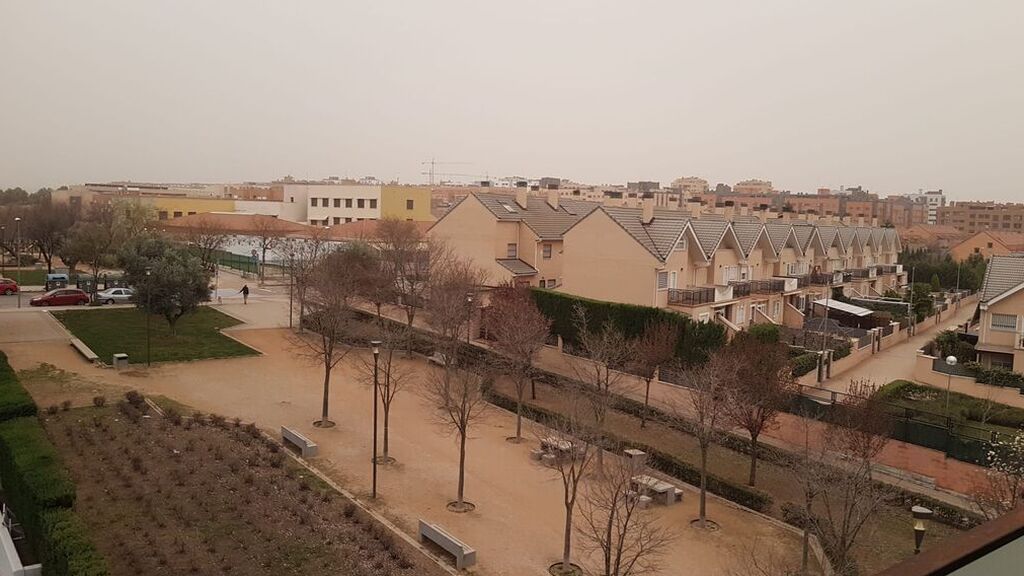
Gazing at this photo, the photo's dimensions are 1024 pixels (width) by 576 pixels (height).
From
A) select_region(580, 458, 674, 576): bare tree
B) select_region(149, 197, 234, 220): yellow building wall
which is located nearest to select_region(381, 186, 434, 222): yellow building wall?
select_region(149, 197, 234, 220): yellow building wall

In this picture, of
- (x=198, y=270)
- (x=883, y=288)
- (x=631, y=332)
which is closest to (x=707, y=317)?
(x=631, y=332)

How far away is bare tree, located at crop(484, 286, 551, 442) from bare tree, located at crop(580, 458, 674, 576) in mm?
6347

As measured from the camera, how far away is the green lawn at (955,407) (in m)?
23.7

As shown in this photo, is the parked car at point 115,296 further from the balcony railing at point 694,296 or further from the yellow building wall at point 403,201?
the yellow building wall at point 403,201

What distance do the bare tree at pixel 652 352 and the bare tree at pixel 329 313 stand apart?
1019 centimetres

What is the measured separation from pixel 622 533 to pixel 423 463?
8146mm

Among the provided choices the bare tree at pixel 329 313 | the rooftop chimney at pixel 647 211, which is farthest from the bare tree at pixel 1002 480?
the rooftop chimney at pixel 647 211

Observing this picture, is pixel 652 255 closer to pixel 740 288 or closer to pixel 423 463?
pixel 740 288

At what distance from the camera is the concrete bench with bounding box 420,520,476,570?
1480cm

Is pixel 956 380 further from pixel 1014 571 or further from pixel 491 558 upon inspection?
pixel 1014 571

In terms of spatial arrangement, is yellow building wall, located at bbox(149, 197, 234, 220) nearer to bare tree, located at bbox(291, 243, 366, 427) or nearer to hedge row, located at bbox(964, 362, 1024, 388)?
bare tree, located at bbox(291, 243, 366, 427)

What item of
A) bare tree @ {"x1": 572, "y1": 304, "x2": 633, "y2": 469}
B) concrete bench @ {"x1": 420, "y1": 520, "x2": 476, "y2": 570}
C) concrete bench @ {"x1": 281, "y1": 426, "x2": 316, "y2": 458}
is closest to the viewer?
concrete bench @ {"x1": 420, "y1": 520, "x2": 476, "y2": 570}

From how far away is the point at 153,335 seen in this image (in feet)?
109

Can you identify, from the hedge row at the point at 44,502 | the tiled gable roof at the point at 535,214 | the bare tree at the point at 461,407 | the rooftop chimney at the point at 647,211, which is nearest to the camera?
the hedge row at the point at 44,502
